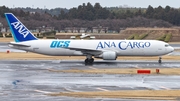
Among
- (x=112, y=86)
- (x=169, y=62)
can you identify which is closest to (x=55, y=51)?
(x=169, y=62)

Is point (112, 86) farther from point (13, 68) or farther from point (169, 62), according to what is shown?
point (169, 62)

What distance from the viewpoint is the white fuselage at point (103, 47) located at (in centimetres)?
5834

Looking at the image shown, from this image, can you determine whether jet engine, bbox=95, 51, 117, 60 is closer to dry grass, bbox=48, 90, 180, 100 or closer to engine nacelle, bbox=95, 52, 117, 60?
engine nacelle, bbox=95, 52, 117, 60

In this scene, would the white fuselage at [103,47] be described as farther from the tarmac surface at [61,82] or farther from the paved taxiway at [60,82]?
the paved taxiway at [60,82]

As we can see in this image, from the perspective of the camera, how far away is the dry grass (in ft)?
108

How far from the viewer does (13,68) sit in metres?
51.7

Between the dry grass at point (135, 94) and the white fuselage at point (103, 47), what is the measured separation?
75.4ft

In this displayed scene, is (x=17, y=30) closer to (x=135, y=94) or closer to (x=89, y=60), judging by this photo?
(x=89, y=60)

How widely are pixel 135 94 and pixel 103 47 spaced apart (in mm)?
24493

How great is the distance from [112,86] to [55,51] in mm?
21742

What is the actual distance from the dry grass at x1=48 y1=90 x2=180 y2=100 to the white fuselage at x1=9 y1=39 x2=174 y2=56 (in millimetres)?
22991

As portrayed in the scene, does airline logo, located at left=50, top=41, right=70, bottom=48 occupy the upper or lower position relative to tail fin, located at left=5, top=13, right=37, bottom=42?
lower

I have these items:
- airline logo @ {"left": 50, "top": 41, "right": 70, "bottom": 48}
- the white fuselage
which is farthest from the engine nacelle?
airline logo @ {"left": 50, "top": 41, "right": 70, "bottom": 48}

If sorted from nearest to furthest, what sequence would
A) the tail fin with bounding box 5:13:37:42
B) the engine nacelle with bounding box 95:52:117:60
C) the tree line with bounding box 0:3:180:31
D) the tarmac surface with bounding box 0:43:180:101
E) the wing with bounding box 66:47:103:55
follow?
1. the tarmac surface with bounding box 0:43:180:101
2. the engine nacelle with bounding box 95:52:117:60
3. the wing with bounding box 66:47:103:55
4. the tail fin with bounding box 5:13:37:42
5. the tree line with bounding box 0:3:180:31
